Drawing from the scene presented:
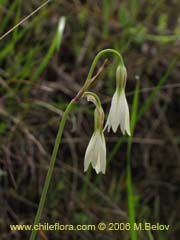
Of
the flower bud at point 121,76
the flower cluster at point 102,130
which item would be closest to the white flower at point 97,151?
the flower cluster at point 102,130

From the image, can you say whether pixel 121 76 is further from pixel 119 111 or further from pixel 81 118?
pixel 81 118

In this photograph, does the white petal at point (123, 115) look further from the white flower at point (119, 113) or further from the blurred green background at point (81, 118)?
the blurred green background at point (81, 118)

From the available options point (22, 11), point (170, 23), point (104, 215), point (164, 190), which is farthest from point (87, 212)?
point (170, 23)

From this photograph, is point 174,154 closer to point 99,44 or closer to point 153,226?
point 153,226

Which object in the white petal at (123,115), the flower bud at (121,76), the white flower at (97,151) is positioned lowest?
the white flower at (97,151)

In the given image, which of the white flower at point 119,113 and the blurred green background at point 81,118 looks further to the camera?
the blurred green background at point 81,118

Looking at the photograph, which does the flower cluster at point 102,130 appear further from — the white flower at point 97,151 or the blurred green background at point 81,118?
the blurred green background at point 81,118

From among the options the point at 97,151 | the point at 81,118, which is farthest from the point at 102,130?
the point at 81,118

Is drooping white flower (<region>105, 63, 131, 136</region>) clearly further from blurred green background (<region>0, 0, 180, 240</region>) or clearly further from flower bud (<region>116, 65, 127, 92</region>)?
blurred green background (<region>0, 0, 180, 240</region>)

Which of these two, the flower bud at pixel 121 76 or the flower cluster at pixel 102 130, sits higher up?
the flower bud at pixel 121 76

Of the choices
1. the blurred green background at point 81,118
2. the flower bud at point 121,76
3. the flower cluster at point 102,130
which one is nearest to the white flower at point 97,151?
the flower cluster at point 102,130
